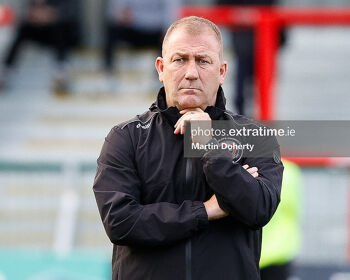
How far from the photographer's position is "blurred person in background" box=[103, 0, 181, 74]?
28.7 ft

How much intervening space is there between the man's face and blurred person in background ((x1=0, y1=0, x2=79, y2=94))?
258 inches

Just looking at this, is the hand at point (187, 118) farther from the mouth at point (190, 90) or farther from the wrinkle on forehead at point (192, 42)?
the wrinkle on forehead at point (192, 42)

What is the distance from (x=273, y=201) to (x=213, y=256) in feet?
0.87

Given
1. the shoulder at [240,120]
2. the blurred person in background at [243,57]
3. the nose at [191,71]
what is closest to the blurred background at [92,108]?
the blurred person in background at [243,57]

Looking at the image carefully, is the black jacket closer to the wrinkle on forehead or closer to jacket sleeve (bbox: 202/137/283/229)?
jacket sleeve (bbox: 202/137/283/229)

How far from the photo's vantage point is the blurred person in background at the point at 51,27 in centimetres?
929

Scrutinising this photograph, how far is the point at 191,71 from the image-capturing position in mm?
2859

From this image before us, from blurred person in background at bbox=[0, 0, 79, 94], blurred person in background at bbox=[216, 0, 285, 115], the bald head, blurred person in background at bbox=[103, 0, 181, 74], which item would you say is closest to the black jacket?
the bald head

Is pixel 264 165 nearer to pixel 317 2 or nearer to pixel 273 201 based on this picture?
pixel 273 201

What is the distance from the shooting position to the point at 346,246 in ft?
23.0

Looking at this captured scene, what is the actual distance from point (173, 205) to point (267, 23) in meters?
4.61

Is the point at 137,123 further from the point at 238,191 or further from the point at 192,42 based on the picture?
the point at 238,191

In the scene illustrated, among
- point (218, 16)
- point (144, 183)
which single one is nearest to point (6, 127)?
point (218, 16)

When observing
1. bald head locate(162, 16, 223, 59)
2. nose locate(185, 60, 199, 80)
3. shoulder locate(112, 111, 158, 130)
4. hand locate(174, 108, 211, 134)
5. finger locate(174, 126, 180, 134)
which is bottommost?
finger locate(174, 126, 180, 134)
